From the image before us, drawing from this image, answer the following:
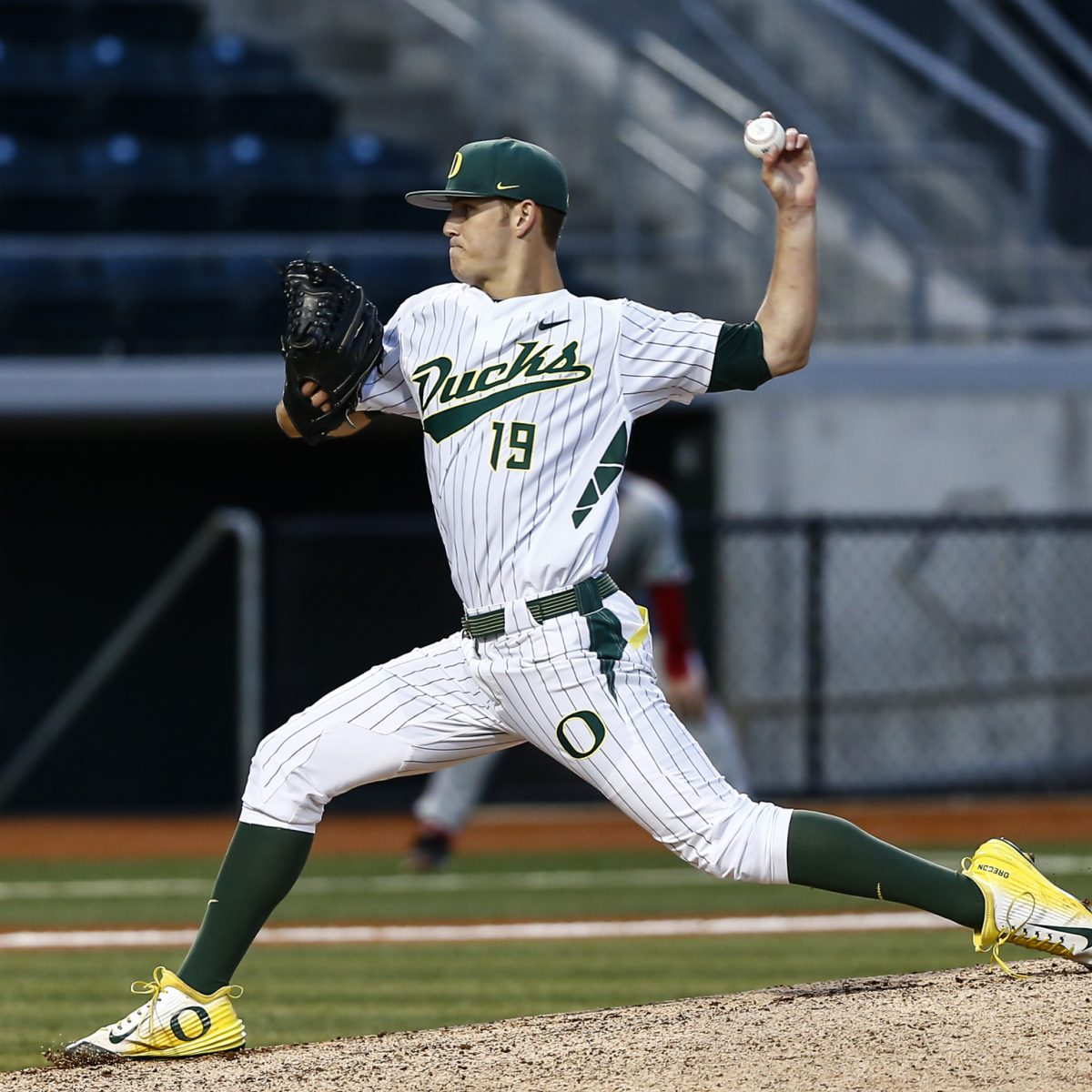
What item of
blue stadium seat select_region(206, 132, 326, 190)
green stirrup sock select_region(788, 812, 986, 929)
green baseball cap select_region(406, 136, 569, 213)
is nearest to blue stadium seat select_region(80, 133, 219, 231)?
blue stadium seat select_region(206, 132, 326, 190)

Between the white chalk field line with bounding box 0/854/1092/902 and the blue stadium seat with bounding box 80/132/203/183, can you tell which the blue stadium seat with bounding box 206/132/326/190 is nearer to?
the blue stadium seat with bounding box 80/132/203/183

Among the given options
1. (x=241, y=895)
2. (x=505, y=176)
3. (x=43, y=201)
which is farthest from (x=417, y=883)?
(x=43, y=201)

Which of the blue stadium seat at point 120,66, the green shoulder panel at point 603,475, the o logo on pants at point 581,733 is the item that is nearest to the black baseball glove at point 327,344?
the green shoulder panel at point 603,475

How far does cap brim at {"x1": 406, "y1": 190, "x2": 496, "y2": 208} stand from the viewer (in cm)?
381

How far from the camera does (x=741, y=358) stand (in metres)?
3.75

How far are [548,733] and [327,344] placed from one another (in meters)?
0.85

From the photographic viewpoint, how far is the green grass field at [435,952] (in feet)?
17.2

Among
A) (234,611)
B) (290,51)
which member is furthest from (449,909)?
(290,51)

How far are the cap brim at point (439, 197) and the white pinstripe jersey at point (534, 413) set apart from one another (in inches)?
7.4

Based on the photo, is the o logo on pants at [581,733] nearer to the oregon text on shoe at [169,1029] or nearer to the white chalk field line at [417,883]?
the oregon text on shoe at [169,1029]

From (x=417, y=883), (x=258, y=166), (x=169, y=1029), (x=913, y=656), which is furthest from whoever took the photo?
(x=258, y=166)

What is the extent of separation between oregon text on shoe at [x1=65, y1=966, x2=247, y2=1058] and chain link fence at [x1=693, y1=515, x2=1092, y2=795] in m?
7.64

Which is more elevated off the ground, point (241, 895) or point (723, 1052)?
point (241, 895)

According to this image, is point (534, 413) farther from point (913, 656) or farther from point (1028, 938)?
point (913, 656)
